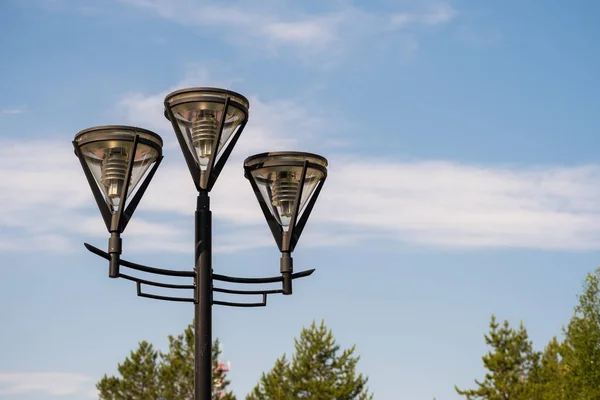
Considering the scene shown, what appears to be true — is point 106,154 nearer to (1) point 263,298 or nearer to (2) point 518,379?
(1) point 263,298

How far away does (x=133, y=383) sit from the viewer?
4584 centimetres

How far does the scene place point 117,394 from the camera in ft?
149

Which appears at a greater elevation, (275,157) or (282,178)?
(275,157)

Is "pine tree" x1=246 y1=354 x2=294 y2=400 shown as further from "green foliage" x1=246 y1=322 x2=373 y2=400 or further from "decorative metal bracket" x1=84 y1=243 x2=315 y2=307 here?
"decorative metal bracket" x1=84 y1=243 x2=315 y2=307

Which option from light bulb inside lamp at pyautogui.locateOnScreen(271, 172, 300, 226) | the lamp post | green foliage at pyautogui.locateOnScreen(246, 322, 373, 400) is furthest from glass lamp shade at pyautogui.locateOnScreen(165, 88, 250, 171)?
green foliage at pyautogui.locateOnScreen(246, 322, 373, 400)

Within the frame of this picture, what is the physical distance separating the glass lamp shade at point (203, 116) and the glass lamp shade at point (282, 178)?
0.44 meters

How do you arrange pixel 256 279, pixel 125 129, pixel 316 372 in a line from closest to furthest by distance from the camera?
pixel 125 129, pixel 256 279, pixel 316 372

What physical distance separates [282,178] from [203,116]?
86 centimetres

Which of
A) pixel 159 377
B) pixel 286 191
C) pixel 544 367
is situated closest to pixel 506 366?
pixel 544 367

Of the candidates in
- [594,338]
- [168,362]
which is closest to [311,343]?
[168,362]

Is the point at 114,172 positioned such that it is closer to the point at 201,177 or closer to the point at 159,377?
the point at 201,177

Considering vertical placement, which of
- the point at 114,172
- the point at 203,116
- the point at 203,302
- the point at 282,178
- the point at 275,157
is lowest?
the point at 203,302

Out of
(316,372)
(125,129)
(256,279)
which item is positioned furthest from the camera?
(316,372)

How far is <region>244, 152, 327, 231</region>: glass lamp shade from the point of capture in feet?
22.2
